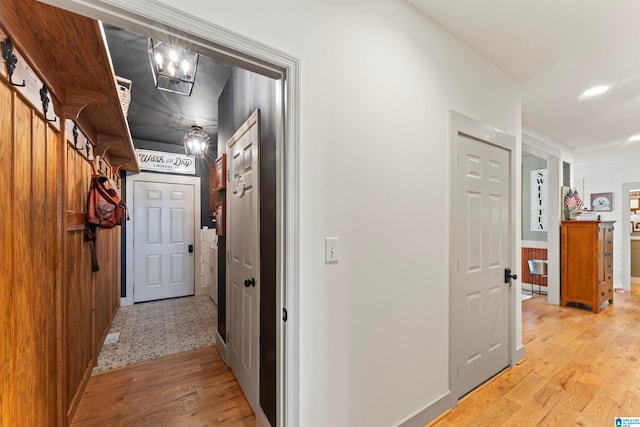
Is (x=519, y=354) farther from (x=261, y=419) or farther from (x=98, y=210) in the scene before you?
(x=98, y=210)

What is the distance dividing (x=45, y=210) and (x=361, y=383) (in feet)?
6.45

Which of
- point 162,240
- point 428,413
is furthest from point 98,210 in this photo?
point 428,413

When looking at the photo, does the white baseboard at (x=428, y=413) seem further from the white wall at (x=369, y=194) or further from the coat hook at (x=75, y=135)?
the coat hook at (x=75, y=135)

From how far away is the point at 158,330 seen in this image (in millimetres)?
3486

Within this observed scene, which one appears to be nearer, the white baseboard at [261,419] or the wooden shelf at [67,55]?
the wooden shelf at [67,55]

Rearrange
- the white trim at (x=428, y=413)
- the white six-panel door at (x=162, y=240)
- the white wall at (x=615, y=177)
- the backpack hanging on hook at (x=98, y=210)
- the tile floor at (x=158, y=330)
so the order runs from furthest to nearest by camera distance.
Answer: the white wall at (x=615, y=177), the white six-panel door at (x=162, y=240), the tile floor at (x=158, y=330), the backpack hanging on hook at (x=98, y=210), the white trim at (x=428, y=413)

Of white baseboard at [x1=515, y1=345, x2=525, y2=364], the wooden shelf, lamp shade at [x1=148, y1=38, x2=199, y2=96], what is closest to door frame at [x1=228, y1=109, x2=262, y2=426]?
lamp shade at [x1=148, y1=38, x2=199, y2=96]

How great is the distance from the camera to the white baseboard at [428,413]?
172 cm

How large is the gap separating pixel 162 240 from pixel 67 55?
13.5ft

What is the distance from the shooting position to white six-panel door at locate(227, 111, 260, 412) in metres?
1.94

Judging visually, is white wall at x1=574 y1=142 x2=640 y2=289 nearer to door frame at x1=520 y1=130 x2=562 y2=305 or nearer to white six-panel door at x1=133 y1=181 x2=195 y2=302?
door frame at x1=520 y1=130 x2=562 y2=305

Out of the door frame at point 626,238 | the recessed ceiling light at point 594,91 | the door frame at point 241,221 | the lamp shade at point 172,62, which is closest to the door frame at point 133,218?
the door frame at point 241,221

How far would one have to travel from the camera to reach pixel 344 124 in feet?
4.91

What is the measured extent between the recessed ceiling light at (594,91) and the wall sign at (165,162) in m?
5.75
